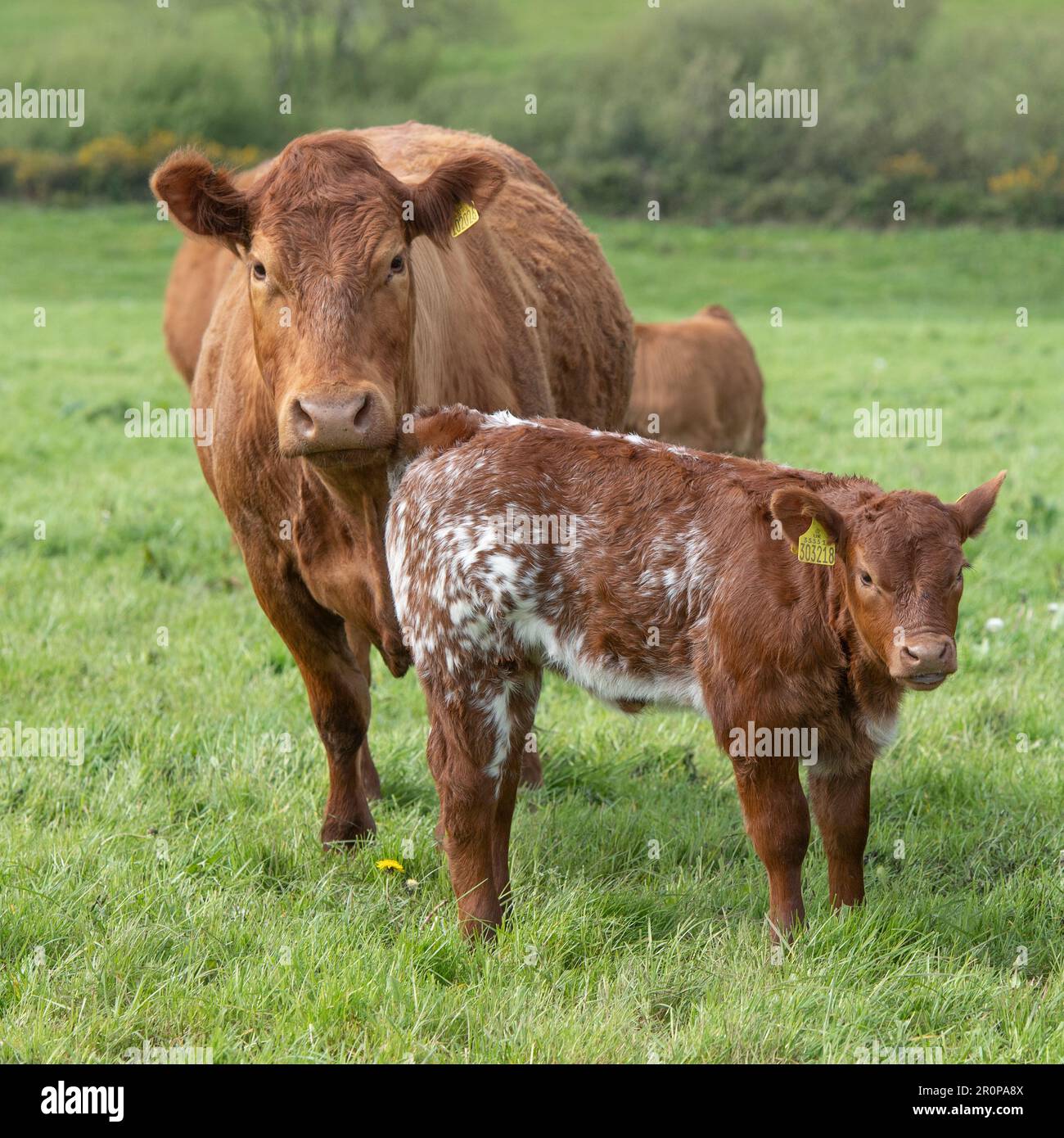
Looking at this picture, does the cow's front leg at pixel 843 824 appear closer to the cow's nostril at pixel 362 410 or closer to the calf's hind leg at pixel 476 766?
the calf's hind leg at pixel 476 766

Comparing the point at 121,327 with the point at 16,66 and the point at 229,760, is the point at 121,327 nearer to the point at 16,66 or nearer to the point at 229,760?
the point at 229,760

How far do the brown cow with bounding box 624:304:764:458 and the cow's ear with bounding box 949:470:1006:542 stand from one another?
6.86 metres

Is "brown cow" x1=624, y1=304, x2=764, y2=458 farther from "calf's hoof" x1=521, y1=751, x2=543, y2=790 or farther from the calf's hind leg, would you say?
the calf's hind leg

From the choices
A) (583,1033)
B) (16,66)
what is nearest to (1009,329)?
(583,1033)

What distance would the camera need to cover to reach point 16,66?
4041cm

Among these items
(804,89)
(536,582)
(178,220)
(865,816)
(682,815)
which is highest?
(804,89)

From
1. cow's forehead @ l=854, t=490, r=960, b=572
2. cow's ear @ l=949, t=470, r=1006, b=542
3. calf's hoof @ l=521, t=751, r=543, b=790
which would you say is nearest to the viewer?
cow's forehead @ l=854, t=490, r=960, b=572

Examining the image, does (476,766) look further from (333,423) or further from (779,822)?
(333,423)

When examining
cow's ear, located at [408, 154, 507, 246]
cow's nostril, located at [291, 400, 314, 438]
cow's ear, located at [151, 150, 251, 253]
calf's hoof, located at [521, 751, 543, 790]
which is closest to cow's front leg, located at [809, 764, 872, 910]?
calf's hoof, located at [521, 751, 543, 790]

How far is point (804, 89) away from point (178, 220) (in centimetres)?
3563

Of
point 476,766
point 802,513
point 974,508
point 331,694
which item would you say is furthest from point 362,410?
point 974,508

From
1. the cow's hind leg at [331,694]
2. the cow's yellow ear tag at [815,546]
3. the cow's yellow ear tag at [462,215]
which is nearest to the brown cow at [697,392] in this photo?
the cow's hind leg at [331,694]

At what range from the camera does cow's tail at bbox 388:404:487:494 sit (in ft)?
14.0

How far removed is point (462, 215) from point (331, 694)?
1.71m
